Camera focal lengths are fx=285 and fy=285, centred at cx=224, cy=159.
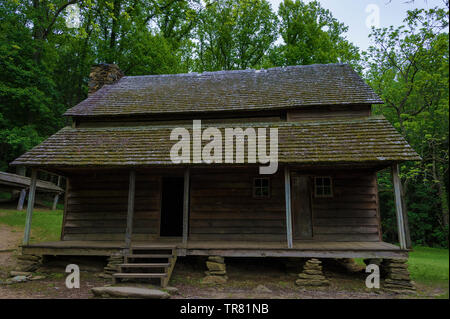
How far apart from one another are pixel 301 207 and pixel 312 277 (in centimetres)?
254

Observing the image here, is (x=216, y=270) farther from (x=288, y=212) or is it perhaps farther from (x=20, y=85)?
(x=20, y=85)

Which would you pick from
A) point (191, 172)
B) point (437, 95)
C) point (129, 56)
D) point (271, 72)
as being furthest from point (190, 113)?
point (129, 56)

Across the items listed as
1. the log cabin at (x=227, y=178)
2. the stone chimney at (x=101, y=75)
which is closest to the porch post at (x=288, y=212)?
the log cabin at (x=227, y=178)

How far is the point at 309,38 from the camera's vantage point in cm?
2506

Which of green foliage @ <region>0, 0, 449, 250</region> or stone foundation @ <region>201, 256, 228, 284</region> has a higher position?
green foliage @ <region>0, 0, 449, 250</region>

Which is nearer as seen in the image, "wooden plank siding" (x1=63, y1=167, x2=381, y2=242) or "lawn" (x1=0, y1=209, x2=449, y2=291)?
"lawn" (x1=0, y1=209, x2=449, y2=291)

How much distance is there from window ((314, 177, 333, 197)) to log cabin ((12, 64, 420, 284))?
0.12 ft

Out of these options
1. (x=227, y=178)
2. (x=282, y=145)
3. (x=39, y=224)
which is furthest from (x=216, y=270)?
(x=39, y=224)

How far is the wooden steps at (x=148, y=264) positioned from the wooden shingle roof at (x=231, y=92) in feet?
17.1

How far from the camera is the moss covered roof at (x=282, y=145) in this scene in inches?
328

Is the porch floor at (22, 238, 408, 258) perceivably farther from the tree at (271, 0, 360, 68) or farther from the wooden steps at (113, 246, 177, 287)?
the tree at (271, 0, 360, 68)

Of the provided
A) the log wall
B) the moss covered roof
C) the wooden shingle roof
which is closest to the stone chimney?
the wooden shingle roof

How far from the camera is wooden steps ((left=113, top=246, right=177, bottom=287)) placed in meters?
7.43
